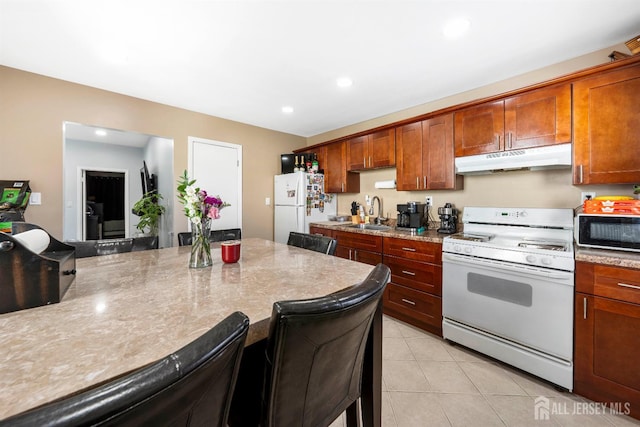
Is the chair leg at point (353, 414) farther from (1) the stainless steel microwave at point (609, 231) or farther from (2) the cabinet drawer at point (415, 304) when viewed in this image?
(1) the stainless steel microwave at point (609, 231)

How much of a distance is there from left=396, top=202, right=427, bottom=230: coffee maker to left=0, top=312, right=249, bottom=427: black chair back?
2.63 metres

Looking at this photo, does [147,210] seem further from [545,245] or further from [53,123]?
[545,245]

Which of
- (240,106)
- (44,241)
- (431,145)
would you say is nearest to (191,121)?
(240,106)

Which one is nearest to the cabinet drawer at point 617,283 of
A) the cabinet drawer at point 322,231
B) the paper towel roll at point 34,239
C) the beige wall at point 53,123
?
the cabinet drawer at point 322,231

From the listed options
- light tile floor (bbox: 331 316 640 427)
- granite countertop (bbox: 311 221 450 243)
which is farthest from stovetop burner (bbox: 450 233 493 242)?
light tile floor (bbox: 331 316 640 427)

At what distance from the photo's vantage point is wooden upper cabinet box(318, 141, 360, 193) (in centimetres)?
372

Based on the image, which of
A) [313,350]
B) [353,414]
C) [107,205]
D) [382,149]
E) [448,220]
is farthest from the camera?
[107,205]

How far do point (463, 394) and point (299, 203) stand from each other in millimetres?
2735

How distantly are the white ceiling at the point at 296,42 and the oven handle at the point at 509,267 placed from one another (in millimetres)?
1634

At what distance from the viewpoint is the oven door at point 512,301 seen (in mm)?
1676

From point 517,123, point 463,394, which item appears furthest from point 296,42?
point 463,394

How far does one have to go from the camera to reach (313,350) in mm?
683

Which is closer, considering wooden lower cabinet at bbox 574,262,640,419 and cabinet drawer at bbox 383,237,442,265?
wooden lower cabinet at bbox 574,262,640,419

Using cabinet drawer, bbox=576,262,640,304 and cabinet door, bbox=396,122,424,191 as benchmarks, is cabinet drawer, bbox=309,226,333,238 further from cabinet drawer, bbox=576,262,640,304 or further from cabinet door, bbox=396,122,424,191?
cabinet drawer, bbox=576,262,640,304
